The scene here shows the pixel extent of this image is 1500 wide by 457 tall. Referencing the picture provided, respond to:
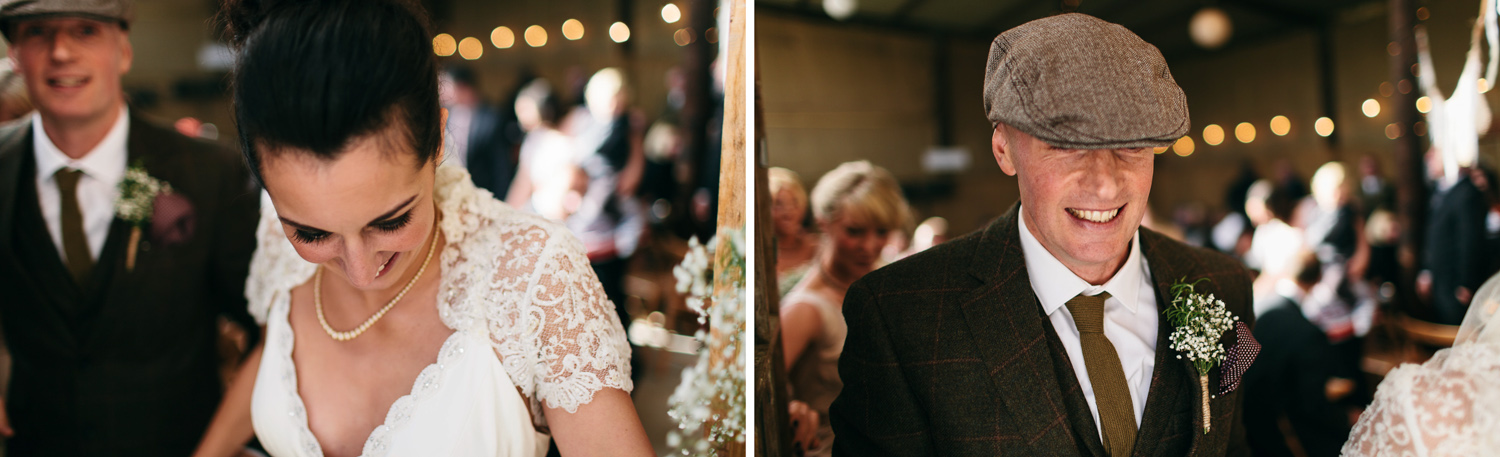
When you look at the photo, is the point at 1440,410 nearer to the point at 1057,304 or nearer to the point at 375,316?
the point at 1057,304

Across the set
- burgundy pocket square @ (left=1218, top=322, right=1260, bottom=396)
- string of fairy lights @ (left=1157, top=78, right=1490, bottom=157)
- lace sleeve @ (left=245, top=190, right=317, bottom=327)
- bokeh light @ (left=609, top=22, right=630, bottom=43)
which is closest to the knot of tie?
burgundy pocket square @ (left=1218, top=322, right=1260, bottom=396)

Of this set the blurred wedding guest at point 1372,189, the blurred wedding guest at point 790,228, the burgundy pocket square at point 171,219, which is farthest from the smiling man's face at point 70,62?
the blurred wedding guest at point 1372,189

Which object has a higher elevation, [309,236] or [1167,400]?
[309,236]

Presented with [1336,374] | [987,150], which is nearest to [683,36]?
[987,150]

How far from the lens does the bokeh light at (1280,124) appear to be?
546 centimetres

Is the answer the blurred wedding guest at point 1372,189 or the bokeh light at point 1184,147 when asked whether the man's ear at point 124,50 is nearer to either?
the bokeh light at point 1184,147

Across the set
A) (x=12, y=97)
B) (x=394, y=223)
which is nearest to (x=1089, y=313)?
(x=394, y=223)

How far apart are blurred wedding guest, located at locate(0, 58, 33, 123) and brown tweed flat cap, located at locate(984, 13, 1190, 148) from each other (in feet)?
10.7

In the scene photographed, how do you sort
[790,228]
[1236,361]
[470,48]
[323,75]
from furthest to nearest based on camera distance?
[470,48]
[790,228]
[1236,361]
[323,75]

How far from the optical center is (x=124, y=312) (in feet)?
6.73

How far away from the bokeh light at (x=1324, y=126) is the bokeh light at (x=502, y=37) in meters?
5.42

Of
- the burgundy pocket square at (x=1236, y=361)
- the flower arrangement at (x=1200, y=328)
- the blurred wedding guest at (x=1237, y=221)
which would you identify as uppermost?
the flower arrangement at (x=1200, y=328)

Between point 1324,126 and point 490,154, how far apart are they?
5.81m

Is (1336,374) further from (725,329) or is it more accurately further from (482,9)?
(482,9)
